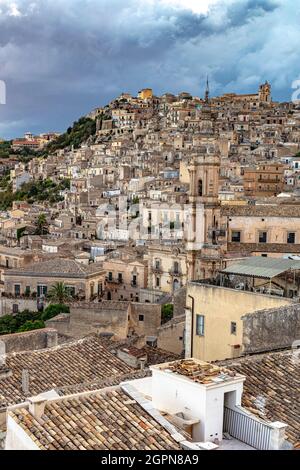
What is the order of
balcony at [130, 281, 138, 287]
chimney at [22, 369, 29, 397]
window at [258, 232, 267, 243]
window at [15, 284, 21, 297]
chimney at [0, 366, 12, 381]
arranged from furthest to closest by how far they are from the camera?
balcony at [130, 281, 138, 287] → window at [15, 284, 21, 297] → window at [258, 232, 267, 243] → chimney at [0, 366, 12, 381] → chimney at [22, 369, 29, 397]

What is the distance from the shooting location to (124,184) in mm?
63406

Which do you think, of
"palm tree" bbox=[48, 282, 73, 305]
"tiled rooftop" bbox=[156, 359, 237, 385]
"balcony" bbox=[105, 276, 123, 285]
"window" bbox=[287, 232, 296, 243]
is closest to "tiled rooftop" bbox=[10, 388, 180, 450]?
"tiled rooftop" bbox=[156, 359, 237, 385]

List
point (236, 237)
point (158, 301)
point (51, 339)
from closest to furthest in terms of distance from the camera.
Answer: point (51, 339) < point (236, 237) < point (158, 301)

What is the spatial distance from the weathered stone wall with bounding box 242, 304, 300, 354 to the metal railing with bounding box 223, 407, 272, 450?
4073mm

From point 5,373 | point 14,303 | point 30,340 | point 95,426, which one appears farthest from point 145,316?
point 95,426

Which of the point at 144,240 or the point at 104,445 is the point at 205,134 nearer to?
the point at 144,240

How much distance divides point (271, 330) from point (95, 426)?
515cm

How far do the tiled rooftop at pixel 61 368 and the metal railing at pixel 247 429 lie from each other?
A: 3.15m

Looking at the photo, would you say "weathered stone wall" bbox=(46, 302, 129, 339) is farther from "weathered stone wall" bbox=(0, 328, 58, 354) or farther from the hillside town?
"weathered stone wall" bbox=(0, 328, 58, 354)

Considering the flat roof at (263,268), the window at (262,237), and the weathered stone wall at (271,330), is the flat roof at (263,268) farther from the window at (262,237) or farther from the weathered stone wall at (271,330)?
the window at (262,237)

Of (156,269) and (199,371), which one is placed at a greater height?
(199,371)

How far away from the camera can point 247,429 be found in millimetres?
6848

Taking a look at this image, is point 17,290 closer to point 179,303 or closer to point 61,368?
point 179,303

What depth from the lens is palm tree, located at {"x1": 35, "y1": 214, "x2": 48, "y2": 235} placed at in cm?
5521
